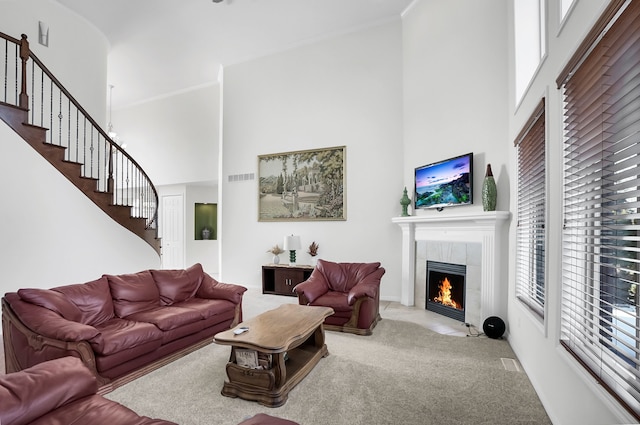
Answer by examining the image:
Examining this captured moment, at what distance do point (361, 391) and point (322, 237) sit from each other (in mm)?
4030

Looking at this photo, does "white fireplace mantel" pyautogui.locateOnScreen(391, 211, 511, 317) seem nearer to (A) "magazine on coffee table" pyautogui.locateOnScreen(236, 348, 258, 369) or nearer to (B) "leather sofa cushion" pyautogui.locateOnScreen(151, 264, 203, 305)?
(A) "magazine on coffee table" pyautogui.locateOnScreen(236, 348, 258, 369)

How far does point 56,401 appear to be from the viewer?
1.67m

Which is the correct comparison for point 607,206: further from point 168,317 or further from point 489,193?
point 168,317

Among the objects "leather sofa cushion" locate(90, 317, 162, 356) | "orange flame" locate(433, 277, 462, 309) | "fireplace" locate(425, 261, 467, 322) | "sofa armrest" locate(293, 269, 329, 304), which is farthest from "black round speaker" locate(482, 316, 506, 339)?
"leather sofa cushion" locate(90, 317, 162, 356)

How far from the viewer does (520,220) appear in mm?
3566

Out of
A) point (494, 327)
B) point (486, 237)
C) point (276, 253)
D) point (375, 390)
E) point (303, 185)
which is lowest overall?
point (375, 390)

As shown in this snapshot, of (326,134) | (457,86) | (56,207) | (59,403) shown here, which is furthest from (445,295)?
(56,207)

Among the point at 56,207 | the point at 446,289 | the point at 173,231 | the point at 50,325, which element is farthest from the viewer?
the point at 173,231

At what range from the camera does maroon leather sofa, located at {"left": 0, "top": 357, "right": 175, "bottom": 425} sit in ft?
5.02

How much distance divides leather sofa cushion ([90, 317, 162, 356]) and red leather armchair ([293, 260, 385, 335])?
1.82m

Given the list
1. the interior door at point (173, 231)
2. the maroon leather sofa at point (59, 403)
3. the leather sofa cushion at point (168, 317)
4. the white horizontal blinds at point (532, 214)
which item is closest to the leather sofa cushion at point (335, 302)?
the leather sofa cushion at point (168, 317)

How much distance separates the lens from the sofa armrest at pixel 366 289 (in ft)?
13.5

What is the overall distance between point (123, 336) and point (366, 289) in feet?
8.61

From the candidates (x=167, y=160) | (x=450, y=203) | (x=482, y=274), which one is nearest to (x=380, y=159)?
(x=450, y=203)
